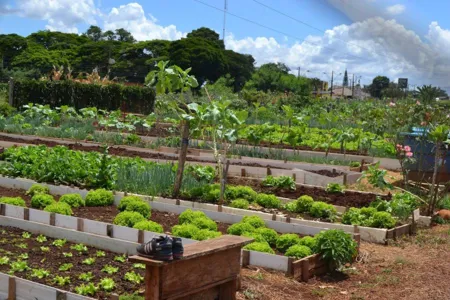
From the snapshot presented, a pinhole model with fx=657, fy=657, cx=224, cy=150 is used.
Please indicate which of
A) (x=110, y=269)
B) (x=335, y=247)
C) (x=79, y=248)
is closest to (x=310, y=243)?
(x=335, y=247)

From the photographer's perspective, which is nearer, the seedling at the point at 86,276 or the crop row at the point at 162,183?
the seedling at the point at 86,276

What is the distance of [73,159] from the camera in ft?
35.2

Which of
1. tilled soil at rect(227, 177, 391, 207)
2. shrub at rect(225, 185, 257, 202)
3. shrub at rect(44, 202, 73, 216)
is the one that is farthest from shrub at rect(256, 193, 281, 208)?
shrub at rect(44, 202, 73, 216)

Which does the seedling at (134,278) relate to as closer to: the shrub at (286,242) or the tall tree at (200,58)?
the shrub at (286,242)

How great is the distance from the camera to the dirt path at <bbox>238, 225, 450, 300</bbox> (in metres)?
5.71

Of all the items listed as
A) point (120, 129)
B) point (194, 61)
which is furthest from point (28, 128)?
point (194, 61)

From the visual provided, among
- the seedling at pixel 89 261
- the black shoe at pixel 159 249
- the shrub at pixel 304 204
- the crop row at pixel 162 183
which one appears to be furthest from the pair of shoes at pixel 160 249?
the shrub at pixel 304 204

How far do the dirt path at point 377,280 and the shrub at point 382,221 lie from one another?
517mm

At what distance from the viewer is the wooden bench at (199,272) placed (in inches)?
167

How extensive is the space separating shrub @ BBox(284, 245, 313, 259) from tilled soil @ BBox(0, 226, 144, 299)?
1.53m

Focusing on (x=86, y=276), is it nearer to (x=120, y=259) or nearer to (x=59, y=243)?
Answer: (x=120, y=259)

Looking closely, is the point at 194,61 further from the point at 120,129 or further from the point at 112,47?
the point at 120,129

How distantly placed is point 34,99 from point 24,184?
18.2m

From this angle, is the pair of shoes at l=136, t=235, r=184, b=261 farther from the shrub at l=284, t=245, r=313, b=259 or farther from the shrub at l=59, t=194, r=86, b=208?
the shrub at l=59, t=194, r=86, b=208
